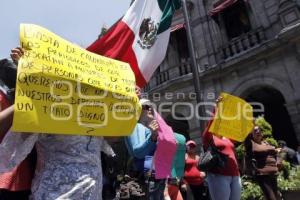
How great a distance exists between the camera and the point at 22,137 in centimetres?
188

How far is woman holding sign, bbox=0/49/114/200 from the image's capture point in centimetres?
Answer: 182

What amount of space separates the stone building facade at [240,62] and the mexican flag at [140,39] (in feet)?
23.2

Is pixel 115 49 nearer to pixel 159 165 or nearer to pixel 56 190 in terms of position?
pixel 159 165

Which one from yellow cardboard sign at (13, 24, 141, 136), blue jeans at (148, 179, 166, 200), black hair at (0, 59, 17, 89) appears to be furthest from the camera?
blue jeans at (148, 179, 166, 200)

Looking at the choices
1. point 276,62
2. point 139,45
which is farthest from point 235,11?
point 139,45

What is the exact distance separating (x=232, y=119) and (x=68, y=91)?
277 cm

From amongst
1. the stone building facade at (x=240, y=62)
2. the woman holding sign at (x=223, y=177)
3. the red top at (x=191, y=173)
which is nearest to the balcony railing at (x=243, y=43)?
the stone building facade at (x=240, y=62)

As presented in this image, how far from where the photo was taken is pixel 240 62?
454 inches

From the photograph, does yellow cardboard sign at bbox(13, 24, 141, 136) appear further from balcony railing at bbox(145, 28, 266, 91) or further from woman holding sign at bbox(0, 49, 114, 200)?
balcony railing at bbox(145, 28, 266, 91)

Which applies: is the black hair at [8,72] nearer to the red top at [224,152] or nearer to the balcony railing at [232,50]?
the red top at [224,152]

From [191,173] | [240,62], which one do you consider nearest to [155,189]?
[191,173]

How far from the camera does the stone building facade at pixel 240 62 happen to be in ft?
34.2

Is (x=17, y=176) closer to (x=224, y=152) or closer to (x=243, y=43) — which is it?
(x=224, y=152)

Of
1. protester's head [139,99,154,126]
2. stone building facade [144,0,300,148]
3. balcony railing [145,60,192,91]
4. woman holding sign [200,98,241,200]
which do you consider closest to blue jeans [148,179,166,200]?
woman holding sign [200,98,241,200]
